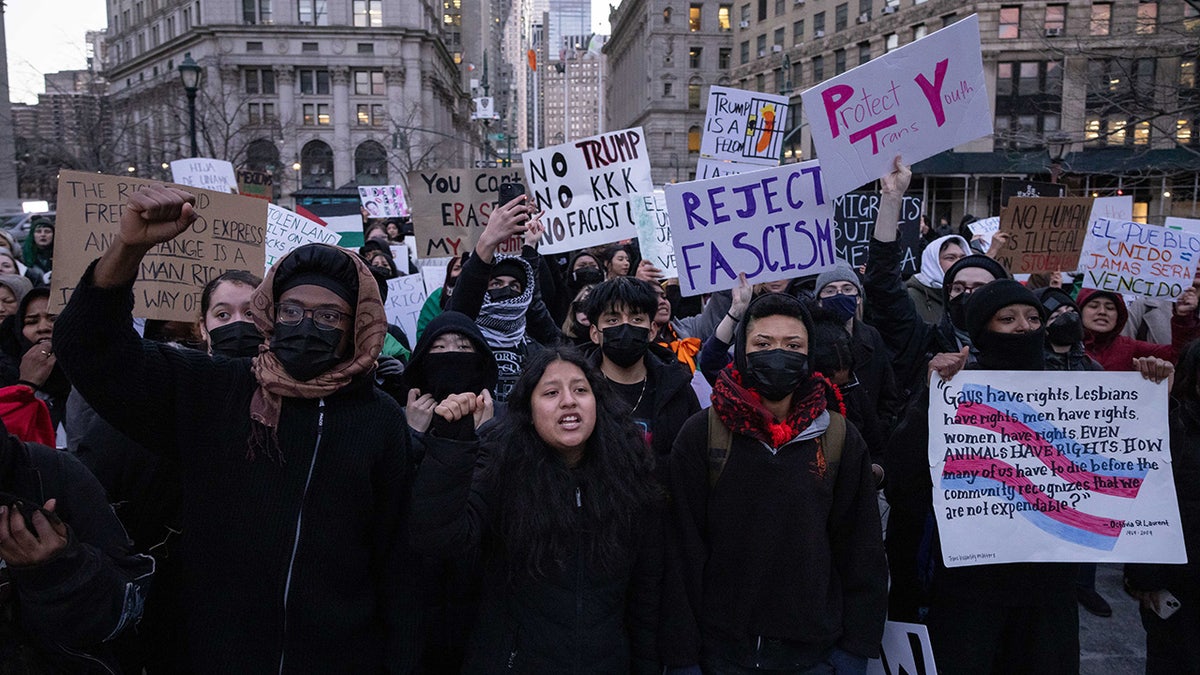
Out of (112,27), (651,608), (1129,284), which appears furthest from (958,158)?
(112,27)

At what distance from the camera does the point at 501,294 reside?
4.68 m

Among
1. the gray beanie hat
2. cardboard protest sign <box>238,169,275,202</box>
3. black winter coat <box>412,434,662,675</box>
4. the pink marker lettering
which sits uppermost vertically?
cardboard protest sign <box>238,169,275,202</box>

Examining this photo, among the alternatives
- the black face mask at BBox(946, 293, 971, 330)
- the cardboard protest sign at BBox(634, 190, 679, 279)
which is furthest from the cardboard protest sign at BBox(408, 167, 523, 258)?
the black face mask at BBox(946, 293, 971, 330)

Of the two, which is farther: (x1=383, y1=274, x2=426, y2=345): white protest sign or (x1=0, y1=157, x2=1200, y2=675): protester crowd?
(x1=383, y1=274, x2=426, y2=345): white protest sign

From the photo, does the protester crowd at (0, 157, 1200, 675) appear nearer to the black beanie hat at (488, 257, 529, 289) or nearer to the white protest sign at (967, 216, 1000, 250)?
the black beanie hat at (488, 257, 529, 289)

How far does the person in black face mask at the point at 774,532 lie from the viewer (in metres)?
2.80

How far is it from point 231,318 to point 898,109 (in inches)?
141

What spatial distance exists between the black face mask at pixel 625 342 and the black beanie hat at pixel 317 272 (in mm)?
1449

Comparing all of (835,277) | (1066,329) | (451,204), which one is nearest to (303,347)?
(835,277)

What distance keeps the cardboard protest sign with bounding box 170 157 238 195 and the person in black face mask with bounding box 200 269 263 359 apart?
22.8 feet

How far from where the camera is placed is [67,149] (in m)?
28.2

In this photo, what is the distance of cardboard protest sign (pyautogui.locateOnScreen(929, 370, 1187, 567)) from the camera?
123 inches

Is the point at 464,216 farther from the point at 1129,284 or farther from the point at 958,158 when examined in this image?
the point at 958,158

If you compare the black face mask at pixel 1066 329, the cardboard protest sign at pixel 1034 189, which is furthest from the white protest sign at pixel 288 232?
the cardboard protest sign at pixel 1034 189
